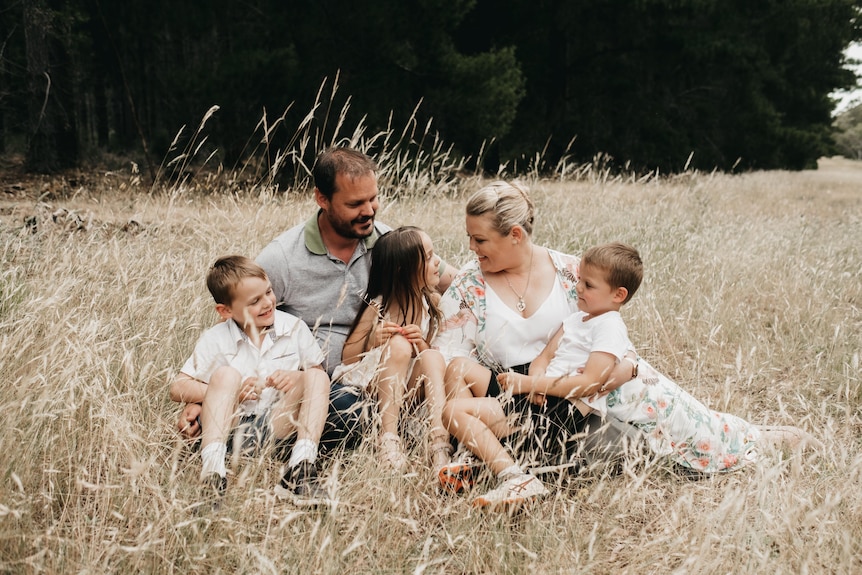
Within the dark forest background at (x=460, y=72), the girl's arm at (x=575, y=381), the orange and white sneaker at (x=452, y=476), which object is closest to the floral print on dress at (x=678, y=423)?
the girl's arm at (x=575, y=381)

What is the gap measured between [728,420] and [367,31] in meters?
7.12

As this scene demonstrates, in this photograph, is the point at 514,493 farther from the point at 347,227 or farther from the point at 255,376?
the point at 347,227

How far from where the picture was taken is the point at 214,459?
200 centimetres

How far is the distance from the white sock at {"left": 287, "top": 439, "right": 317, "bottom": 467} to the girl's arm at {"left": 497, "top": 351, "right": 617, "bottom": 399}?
2.37 ft

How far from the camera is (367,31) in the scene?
8250 mm

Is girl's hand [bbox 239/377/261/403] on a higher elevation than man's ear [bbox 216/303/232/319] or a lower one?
lower

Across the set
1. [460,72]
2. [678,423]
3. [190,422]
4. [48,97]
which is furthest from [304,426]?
[48,97]

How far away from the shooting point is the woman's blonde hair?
2648mm

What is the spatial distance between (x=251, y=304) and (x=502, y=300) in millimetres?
1056

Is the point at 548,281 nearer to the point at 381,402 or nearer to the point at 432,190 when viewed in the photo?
the point at 381,402

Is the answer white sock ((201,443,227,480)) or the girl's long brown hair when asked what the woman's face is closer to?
the girl's long brown hair

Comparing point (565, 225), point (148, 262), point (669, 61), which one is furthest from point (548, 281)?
point (669, 61)

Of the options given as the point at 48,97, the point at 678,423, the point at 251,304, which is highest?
the point at 251,304

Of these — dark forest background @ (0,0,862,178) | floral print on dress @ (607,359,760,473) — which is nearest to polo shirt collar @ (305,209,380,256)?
floral print on dress @ (607,359,760,473)
